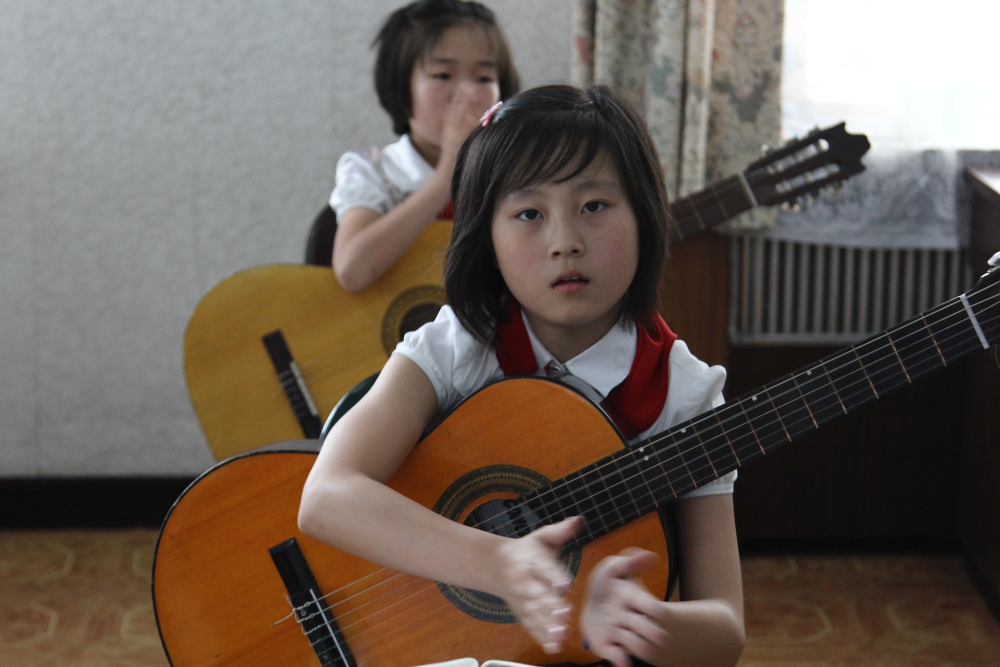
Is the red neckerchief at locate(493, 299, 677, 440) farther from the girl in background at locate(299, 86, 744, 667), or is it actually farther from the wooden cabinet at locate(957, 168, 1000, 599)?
the wooden cabinet at locate(957, 168, 1000, 599)

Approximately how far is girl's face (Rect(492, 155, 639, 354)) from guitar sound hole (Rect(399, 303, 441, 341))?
28.8 inches

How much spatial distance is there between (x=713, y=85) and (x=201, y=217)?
132 cm

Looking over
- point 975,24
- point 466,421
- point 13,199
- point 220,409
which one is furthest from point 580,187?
point 13,199

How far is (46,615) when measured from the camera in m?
1.98

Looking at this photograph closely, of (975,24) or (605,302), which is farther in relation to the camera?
(975,24)

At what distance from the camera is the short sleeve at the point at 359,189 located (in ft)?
5.77

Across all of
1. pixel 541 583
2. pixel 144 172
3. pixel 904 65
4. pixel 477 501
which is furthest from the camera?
pixel 144 172

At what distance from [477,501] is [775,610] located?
124 centimetres

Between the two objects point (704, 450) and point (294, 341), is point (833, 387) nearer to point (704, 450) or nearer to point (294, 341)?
point (704, 450)

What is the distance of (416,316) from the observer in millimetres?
1716

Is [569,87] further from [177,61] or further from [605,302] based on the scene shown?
[177,61]

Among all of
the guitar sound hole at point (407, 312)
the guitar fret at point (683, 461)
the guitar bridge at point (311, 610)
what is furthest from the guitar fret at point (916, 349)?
the guitar sound hole at point (407, 312)

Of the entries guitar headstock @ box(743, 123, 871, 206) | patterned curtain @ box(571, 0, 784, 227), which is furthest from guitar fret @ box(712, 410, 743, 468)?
patterned curtain @ box(571, 0, 784, 227)

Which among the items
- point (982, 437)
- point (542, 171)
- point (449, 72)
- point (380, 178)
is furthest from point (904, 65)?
point (542, 171)
